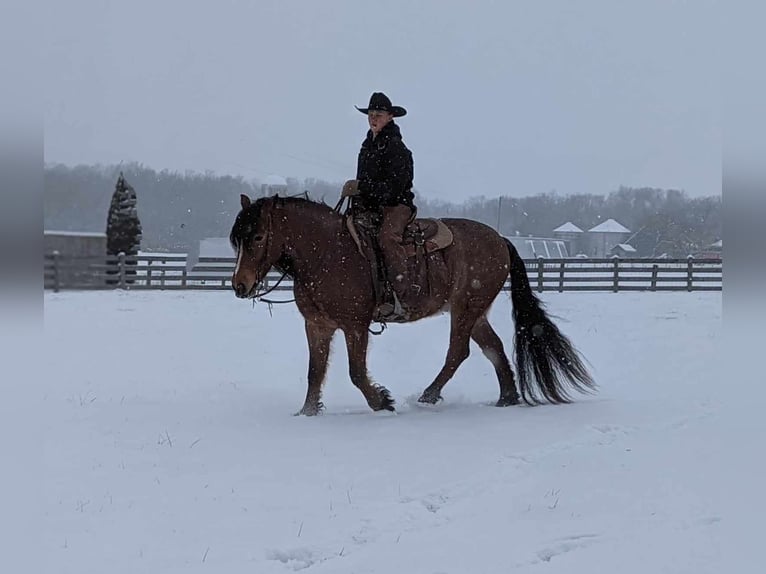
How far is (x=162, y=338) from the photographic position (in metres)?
13.0

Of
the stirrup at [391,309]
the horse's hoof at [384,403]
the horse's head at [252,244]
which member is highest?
the horse's head at [252,244]

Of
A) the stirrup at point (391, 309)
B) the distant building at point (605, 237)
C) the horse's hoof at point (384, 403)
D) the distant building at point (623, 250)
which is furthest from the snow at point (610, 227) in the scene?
the horse's hoof at point (384, 403)

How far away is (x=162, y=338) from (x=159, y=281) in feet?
39.8

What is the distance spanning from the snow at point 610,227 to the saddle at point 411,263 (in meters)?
51.8

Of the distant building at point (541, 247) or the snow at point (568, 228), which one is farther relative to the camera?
the snow at point (568, 228)

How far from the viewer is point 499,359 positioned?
23.9 feet

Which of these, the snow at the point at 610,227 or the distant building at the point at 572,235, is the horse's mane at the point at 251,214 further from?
the snow at the point at 610,227

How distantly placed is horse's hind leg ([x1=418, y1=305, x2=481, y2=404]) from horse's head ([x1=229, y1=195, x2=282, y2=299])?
194 centimetres

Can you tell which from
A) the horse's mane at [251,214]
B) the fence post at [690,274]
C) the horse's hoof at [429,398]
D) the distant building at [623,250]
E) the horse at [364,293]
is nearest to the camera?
the horse's mane at [251,214]

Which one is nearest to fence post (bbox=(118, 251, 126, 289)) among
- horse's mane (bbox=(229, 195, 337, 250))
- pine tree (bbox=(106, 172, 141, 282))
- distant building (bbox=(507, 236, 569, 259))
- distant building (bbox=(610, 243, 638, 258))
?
pine tree (bbox=(106, 172, 141, 282))

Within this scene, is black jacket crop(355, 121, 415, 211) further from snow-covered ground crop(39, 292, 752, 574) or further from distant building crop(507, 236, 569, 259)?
distant building crop(507, 236, 569, 259)

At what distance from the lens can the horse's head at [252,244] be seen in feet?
20.4

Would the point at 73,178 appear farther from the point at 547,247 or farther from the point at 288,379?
the point at 547,247

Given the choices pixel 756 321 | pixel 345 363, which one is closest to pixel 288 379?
pixel 345 363
